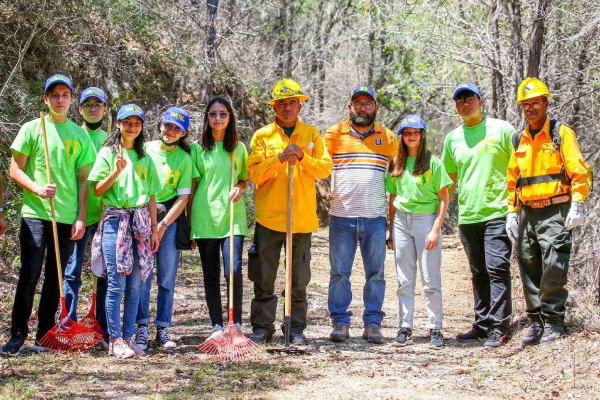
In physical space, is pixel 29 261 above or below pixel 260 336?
above

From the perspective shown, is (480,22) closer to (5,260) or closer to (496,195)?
(496,195)

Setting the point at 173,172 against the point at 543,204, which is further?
the point at 173,172

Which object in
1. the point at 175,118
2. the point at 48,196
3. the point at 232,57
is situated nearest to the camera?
the point at 48,196

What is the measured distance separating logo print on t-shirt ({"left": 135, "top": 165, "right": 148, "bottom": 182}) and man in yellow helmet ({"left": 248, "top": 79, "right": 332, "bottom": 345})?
926mm

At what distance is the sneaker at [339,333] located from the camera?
6.93 m

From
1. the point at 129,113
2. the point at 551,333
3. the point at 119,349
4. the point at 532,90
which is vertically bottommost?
the point at 119,349

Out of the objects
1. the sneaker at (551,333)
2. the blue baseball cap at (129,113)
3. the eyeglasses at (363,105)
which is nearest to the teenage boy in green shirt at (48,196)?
the blue baseball cap at (129,113)

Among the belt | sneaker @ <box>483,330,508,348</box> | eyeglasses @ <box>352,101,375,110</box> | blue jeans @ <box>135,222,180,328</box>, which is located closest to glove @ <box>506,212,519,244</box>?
the belt

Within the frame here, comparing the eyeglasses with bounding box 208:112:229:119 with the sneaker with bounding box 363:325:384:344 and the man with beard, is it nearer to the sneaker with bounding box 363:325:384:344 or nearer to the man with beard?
the man with beard

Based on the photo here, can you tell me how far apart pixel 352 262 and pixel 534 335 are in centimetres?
165

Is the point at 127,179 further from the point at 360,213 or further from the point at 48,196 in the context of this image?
the point at 360,213

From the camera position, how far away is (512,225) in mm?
6496

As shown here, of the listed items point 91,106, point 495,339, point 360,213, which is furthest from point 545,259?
point 91,106

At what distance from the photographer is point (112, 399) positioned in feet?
16.2
